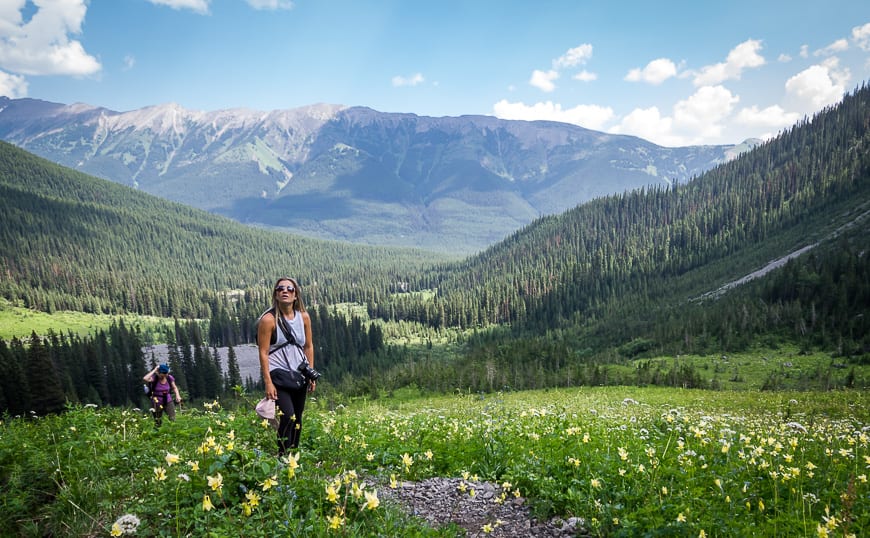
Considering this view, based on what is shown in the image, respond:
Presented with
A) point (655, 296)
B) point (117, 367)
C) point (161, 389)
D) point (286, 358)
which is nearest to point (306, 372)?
point (286, 358)

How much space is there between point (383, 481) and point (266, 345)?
3.13 m

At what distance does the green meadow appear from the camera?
4488mm

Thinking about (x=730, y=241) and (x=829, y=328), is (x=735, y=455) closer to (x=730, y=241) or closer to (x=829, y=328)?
(x=829, y=328)

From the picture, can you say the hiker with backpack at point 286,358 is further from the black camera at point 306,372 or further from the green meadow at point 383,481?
the green meadow at point 383,481

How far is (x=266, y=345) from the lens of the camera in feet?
24.7

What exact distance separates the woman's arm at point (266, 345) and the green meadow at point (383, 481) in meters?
0.77

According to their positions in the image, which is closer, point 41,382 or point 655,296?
point 41,382

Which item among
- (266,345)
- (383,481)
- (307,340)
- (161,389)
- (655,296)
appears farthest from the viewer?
(655,296)

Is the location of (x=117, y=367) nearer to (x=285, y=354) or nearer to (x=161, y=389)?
(x=161, y=389)

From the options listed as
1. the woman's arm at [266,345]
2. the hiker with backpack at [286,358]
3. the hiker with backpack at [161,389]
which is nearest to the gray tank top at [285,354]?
the hiker with backpack at [286,358]

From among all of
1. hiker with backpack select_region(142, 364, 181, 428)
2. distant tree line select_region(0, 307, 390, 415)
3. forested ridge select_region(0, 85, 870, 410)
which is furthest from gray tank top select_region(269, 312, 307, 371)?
forested ridge select_region(0, 85, 870, 410)

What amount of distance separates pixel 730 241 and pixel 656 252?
26.7 meters

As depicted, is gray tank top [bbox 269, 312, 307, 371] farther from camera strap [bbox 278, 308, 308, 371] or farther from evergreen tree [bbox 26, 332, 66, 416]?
evergreen tree [bbox 26, 332, 66, 416]

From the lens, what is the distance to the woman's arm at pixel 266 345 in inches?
284
